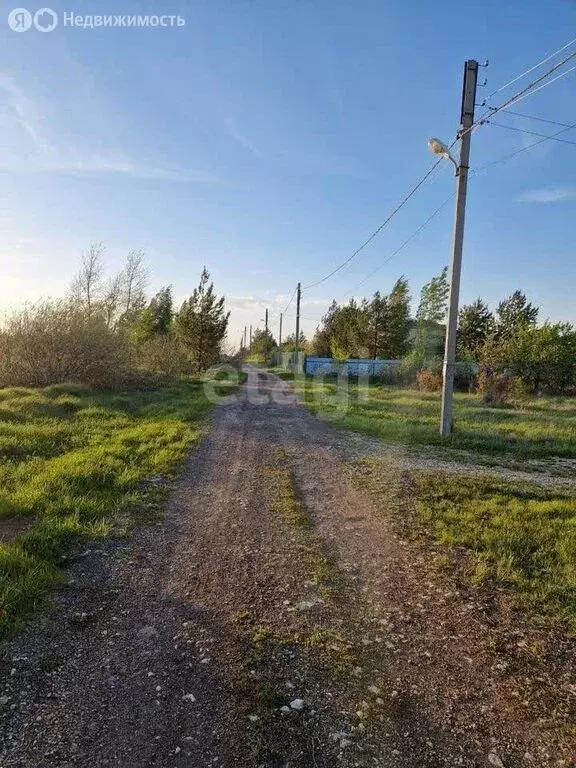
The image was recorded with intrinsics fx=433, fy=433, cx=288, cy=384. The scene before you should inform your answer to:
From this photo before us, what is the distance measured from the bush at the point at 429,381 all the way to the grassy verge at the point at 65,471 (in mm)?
12832

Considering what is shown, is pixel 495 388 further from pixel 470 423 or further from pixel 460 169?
pixel 460 169

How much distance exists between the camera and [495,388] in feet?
55.5

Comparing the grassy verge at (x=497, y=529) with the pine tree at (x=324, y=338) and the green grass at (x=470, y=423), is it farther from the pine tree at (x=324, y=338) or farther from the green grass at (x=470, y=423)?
the pine tree at (x=324, y=338)

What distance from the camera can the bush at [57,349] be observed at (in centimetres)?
1452

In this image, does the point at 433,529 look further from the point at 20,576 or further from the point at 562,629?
the point at 20,576

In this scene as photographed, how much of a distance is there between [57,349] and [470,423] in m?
13.6

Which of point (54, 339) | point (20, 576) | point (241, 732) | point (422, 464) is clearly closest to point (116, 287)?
point (54, 339)

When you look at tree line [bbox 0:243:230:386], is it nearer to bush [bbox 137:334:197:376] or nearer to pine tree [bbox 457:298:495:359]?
bush [bbox 137:334:197:376]

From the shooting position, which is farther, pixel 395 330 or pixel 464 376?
pixel 395 330

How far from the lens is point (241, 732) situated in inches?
80.7

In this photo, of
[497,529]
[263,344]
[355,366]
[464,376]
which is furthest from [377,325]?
[497,529]

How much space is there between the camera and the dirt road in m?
1.99

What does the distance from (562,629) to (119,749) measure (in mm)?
2813

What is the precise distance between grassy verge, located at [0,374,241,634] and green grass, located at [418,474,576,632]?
137 inches
